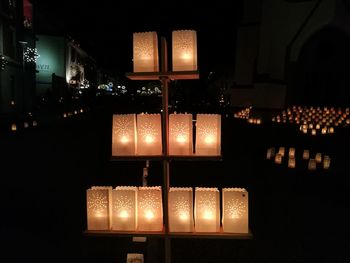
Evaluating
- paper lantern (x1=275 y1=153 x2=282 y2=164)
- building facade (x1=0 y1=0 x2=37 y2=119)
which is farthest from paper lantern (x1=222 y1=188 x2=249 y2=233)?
building facade (x1=0 y1=0 x2=37 y2=119)

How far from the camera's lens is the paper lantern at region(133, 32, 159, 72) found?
4113 millimetres

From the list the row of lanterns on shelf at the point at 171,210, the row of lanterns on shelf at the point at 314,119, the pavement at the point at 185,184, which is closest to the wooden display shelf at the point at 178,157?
the row of lanterns on shelf at the point at 171,210

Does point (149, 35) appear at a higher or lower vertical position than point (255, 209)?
higher

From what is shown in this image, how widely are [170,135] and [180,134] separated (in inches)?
4.2

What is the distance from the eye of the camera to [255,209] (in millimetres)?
7320

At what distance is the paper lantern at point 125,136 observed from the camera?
13.4 feet

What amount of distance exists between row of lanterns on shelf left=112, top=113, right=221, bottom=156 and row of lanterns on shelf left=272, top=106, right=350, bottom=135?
14.2m

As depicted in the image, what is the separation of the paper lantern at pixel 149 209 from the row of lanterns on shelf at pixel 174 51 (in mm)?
1230

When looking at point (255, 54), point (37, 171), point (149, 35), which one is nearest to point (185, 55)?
point (149, 35)

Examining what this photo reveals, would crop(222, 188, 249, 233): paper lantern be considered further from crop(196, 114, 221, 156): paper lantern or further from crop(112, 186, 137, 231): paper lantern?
crop(112, 186, 137, 231): paper lantern

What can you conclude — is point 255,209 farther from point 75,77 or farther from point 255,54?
point 75,77

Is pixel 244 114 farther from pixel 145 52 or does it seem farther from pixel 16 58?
pixel 145 52

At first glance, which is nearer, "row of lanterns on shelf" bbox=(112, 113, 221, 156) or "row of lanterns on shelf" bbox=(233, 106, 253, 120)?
"row of lanterns on shelf" bbox=(112, 113, 221, 156)

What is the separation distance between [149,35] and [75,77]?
46.9 m
